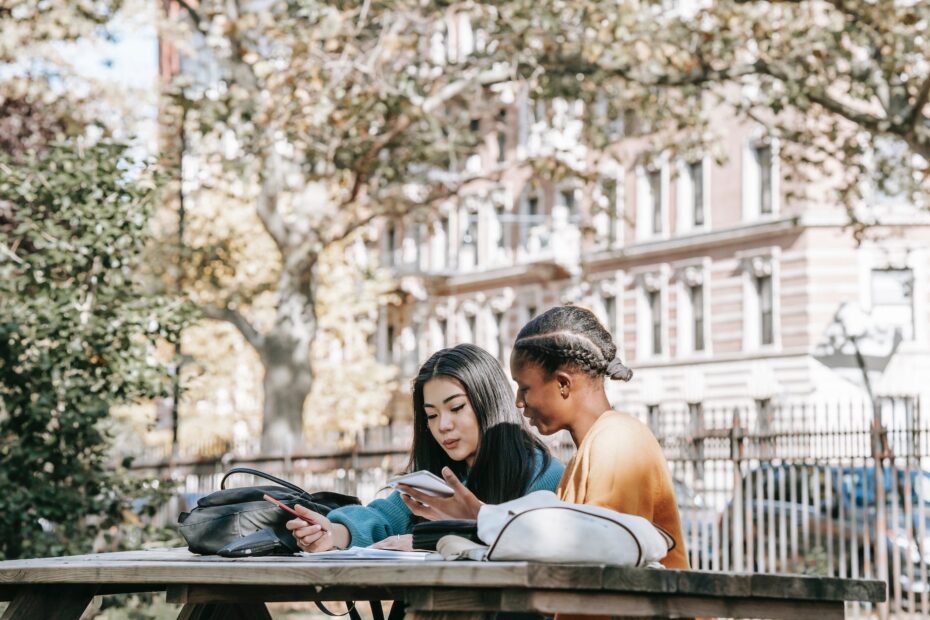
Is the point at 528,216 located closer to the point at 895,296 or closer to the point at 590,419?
the point at 895,296

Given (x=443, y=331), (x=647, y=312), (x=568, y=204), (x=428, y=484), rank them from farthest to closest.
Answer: (x=443, y=331), (x=568, y=204), (x=647, y=312), (x=428, y=484)

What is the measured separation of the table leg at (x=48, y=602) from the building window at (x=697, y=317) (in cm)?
3855

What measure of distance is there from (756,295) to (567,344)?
37.2 m

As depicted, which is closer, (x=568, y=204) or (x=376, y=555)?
(x=376, y=555)

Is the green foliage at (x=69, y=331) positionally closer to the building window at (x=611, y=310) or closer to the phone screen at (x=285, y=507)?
the phone screen at (x=285, y=507)

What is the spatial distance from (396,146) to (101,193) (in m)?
10.4

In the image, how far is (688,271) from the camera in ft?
140

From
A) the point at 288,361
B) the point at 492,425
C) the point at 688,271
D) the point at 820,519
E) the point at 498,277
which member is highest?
the point at 498,277

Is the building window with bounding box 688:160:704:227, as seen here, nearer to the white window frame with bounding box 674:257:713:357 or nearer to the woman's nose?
the white window frame with bounding box 674:257:713:357

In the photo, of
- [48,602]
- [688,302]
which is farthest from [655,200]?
[48,602]

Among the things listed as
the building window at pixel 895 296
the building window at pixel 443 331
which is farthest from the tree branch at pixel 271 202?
the building window at pixel 443 331

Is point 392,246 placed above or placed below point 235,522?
above

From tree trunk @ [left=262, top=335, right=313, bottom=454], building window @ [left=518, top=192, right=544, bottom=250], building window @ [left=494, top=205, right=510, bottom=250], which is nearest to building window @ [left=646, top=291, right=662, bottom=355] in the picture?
Result: building window @ [left=518, top=192, right=544, bottom=250]

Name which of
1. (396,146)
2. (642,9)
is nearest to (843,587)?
(642,9)
